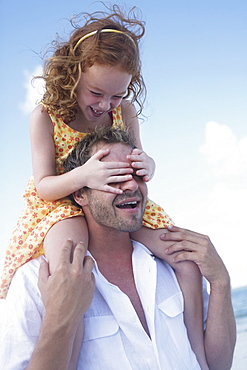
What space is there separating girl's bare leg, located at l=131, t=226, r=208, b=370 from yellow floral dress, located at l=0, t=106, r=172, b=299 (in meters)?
0.08

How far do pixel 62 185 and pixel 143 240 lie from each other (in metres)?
0.51

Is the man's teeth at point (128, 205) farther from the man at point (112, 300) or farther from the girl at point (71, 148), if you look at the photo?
the girl at point (71, 148)

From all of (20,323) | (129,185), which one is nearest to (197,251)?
(129,185)

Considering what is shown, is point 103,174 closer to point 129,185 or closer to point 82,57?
point 129,185

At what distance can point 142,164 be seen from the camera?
1.93m

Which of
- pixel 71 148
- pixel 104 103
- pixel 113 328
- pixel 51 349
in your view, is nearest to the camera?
pixel 51 349

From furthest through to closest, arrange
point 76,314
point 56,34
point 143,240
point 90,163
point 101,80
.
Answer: point 56,34 < point 143,240 < point 101,80 < point 90,163 < point 76,314

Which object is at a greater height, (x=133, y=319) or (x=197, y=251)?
(x=197, y=251)

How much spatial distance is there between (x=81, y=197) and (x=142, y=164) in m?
0.33

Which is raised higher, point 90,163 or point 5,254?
point 90,163

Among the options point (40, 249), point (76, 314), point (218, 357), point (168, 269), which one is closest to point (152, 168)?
point (168, 269)

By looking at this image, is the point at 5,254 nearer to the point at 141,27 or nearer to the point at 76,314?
the point at 76,314

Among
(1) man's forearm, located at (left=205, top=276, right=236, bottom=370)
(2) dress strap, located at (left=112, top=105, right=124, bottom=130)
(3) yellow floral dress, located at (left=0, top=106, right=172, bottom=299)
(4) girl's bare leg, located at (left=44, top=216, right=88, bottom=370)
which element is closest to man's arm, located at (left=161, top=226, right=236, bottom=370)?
(1) man's forearm, located at (left=205, top=276, right=236, bottom=370)

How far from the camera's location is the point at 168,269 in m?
2.08
